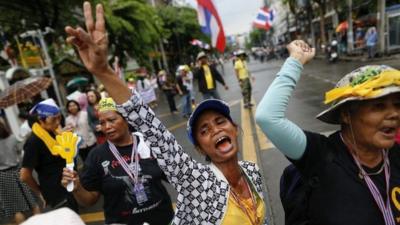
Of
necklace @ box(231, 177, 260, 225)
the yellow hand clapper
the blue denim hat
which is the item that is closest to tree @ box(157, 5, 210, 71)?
the yellow hand clapper

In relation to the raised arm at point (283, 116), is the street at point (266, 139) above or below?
below

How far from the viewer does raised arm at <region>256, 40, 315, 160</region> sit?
1.61 meters

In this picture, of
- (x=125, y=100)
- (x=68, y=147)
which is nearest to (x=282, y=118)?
(x=125, y=100)

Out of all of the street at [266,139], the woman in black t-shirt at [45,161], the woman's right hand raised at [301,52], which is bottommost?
the street at [266,139]

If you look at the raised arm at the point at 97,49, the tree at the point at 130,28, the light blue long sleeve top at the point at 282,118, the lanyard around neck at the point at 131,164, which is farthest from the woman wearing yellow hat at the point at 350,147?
the tree at the point at 130,28

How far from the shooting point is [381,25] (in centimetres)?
1809

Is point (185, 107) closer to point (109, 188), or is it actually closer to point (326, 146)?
point (109, 188)

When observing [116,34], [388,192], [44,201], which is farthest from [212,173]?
[116,34]

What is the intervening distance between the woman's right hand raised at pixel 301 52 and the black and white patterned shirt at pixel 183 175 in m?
0.71

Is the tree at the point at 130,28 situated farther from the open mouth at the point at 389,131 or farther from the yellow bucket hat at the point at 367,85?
the open mouth at the point at 389,131

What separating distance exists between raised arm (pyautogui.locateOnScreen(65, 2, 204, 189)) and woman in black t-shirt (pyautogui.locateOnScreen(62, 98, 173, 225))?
0.84 m

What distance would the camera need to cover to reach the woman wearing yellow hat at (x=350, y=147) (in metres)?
1.62

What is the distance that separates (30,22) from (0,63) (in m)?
3.90

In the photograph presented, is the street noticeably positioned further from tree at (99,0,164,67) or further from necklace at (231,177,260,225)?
tree at (99,0,164,67)
